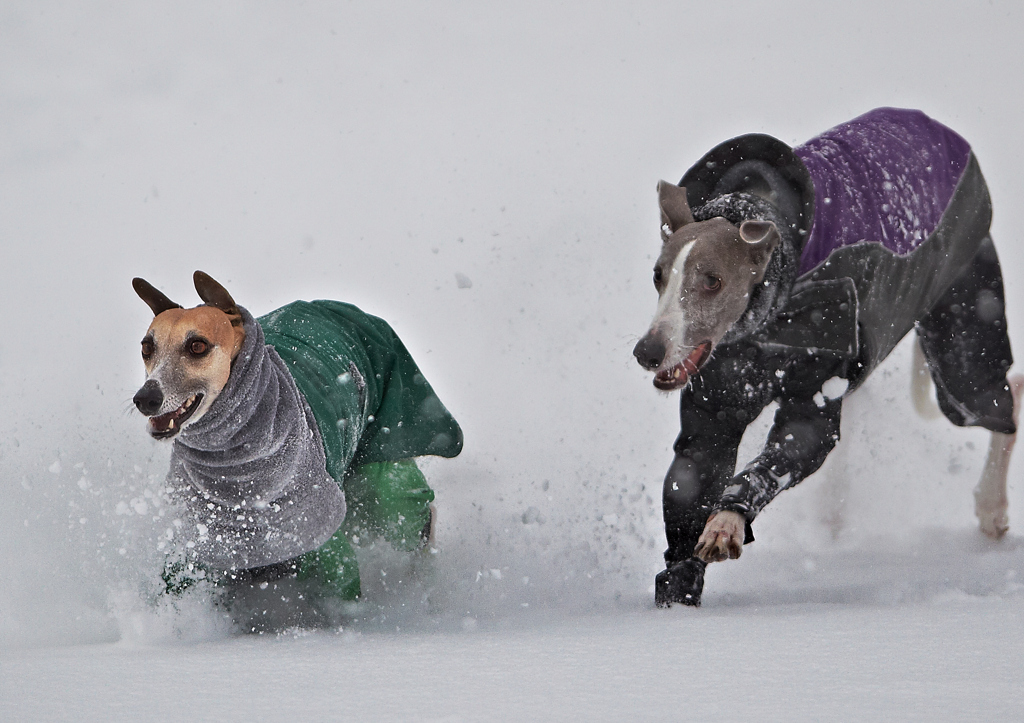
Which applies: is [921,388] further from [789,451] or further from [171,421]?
[171,421]

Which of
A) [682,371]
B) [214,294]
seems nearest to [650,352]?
[682,371]

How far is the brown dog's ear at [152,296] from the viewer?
10.2 ft

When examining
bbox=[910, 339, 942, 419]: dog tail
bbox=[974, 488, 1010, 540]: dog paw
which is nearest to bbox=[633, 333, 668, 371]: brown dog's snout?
bbox=[974, 488, 1010, 540]: dog paw

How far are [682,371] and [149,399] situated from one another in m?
1.44

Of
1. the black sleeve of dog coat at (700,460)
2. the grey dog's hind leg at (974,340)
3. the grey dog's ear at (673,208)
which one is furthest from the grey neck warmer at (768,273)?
the grey dog's hind leg at (974,340)

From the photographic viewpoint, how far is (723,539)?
313 cm

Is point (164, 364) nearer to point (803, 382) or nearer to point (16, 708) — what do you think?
point (16, 708)

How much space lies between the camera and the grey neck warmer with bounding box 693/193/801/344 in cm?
328

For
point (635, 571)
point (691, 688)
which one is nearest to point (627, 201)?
point (635, 571)

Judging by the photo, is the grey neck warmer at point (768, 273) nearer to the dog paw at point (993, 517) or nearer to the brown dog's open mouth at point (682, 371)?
the brown dog's open mouth at point (682, 371)

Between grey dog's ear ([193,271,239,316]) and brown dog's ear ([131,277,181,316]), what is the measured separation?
0.11 m

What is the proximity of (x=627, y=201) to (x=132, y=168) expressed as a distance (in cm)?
366

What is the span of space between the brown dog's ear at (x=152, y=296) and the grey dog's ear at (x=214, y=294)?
11 centimetres

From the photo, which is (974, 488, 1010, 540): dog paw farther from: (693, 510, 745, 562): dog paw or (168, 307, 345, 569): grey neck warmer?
(168, 307, 345, 569): grey neck warmer
